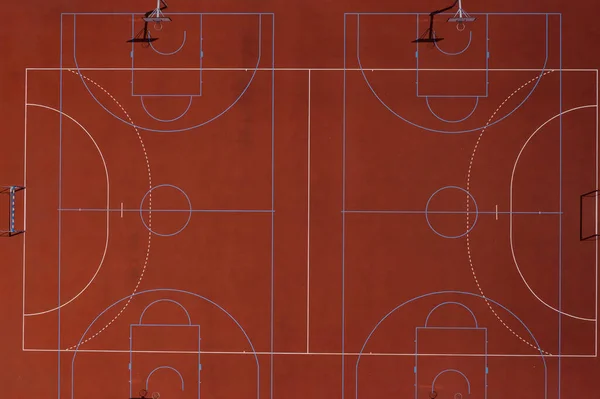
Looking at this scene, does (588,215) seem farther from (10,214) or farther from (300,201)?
(10,214)

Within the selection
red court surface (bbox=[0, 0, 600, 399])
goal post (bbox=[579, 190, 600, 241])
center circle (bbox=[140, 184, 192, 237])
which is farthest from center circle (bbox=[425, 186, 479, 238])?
center circle (bbox=[140, 184, 192, 237])

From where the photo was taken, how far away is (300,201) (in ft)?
12.4

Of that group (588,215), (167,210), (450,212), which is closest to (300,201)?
(167,210)

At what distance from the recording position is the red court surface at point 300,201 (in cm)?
375

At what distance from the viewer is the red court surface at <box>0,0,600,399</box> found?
148 inches

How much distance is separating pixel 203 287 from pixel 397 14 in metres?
2.56

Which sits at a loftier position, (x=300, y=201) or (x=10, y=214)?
(x=300, y=201)

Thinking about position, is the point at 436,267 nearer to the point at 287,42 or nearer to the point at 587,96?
the point at 587,96

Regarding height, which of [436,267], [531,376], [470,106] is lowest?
[531,376]

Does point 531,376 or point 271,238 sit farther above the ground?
point 271,238

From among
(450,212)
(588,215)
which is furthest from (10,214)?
(588,215)

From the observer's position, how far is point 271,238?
3773 mm

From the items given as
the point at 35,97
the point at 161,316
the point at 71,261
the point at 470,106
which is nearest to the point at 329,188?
the point at 470,106

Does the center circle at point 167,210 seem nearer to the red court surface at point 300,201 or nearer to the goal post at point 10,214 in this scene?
the red court surface at point 300,201
